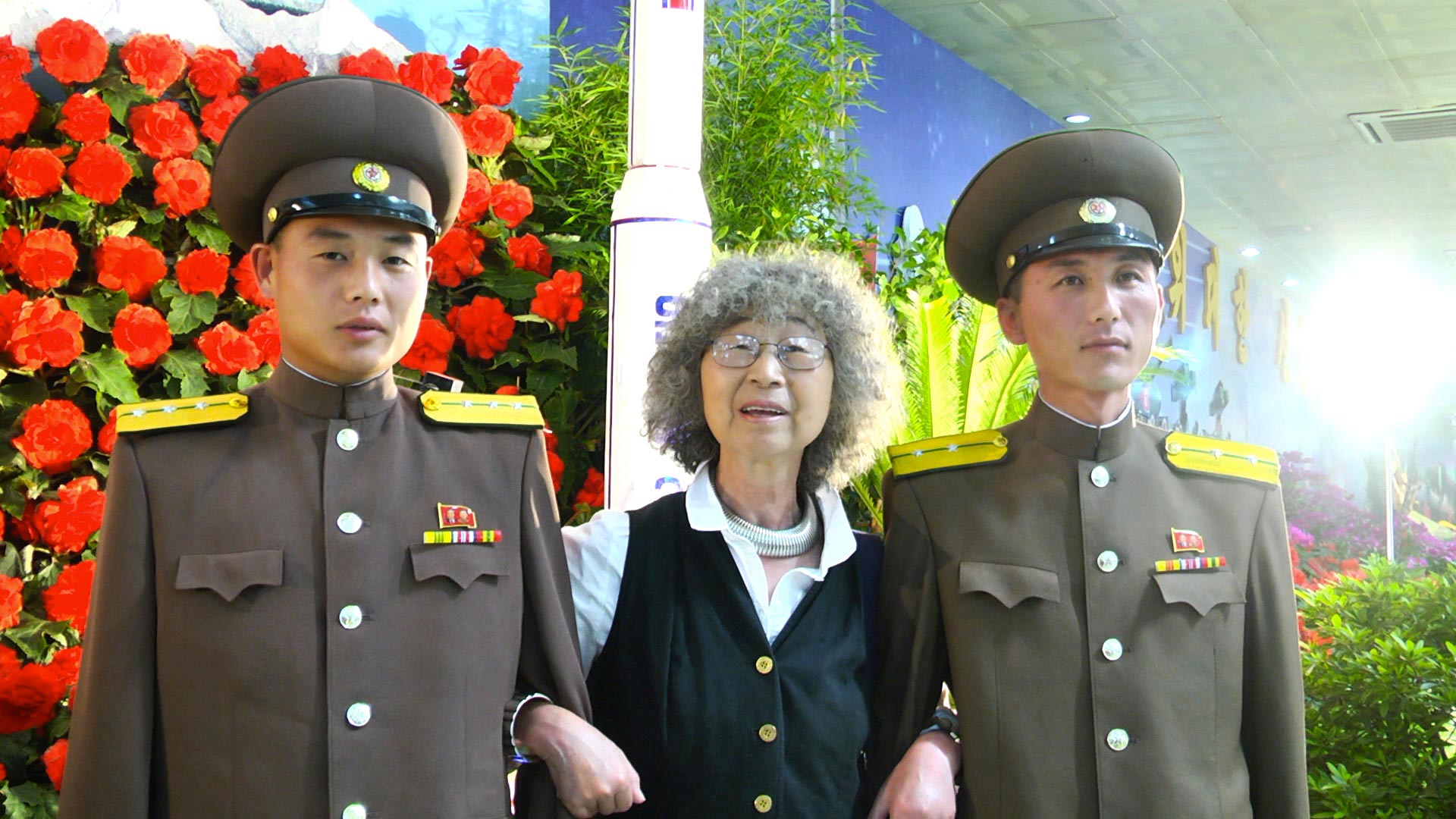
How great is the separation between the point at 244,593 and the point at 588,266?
2.45 metres

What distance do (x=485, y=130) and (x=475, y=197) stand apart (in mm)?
198

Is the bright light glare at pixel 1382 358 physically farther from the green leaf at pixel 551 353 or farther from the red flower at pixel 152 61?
the red flower at pixel 152 61

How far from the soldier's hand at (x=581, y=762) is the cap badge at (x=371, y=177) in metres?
0.74

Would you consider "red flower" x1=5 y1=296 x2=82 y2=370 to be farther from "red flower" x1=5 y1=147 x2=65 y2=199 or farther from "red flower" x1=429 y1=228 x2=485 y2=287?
"red flower" x1=429 y1=228 x2=485 y2=287

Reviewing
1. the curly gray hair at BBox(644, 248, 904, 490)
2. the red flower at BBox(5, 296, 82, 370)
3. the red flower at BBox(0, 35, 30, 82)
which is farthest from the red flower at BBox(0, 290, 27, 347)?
the curly gray hair at BBox(644, 248, 904, 490)

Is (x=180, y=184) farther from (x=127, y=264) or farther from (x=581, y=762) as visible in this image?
(x=581, y=762)

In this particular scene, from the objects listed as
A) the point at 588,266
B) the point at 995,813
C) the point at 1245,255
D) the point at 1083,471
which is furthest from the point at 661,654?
the point at 1245,255

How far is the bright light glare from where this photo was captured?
5242mm

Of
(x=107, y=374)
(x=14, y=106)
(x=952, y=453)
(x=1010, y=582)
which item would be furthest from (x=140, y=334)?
(x=1010, y=582)

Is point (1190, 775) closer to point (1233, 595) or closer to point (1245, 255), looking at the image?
point (1233, 595)

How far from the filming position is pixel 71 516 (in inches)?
107

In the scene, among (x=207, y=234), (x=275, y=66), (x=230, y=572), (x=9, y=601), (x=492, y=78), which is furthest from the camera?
(x=492, y=78)

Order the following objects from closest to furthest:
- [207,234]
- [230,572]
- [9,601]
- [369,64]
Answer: [230,572], [9,601], [207,234], [369,64]

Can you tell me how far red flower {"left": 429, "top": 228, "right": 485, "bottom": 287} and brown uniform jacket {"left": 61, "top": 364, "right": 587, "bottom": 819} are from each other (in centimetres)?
199
